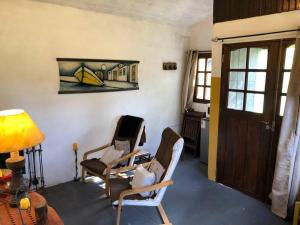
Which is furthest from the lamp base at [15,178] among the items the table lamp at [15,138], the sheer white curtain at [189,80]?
the sheer white curtain at [189,80]

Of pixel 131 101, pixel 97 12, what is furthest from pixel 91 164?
pixel 97 12

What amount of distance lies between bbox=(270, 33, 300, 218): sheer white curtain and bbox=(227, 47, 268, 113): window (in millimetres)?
422

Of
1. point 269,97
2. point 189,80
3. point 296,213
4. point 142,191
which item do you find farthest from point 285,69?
point 189,80

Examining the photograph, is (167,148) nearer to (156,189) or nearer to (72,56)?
(156,189)

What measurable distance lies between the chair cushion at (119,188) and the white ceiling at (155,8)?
2.39 m

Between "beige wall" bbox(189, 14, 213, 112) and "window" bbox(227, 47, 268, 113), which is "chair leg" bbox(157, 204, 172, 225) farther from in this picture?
"beige wall" bbox(189, 14, 213, 112)

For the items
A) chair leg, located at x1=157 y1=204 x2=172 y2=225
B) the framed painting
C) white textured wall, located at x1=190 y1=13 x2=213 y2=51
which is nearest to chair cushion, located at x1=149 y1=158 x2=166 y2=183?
chair leg, located at x1=157 y1=204 x2=172 y2=225

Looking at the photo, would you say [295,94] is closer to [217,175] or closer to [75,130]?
[217,175]

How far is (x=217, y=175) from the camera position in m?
3.67

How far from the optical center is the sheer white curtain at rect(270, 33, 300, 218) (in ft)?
8.49

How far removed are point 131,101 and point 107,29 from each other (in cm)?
123

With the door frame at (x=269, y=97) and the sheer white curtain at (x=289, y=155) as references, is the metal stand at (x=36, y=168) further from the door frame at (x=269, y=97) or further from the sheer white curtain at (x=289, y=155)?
the sheer white curtain at (x=289, y=155)

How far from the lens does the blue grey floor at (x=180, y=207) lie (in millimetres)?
2777

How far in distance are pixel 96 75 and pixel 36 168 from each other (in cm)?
156
